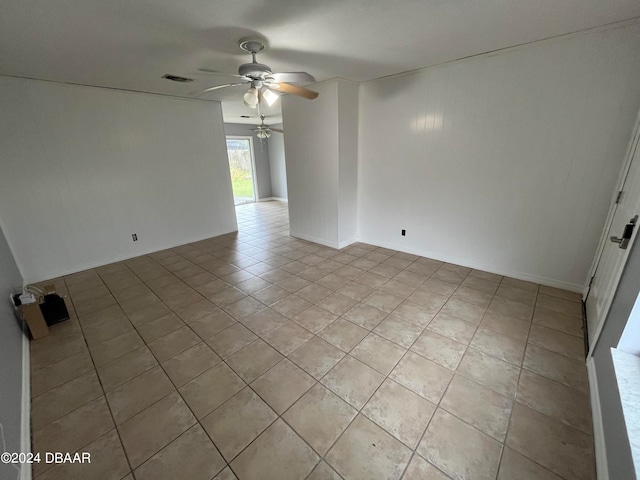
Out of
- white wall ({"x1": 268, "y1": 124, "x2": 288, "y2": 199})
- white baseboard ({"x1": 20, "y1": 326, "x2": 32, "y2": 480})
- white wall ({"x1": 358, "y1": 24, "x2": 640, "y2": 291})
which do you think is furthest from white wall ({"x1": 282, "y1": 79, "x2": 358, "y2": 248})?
white wall ({"x1": 268, "y1": 124, "x2": 288, "y2": 199})

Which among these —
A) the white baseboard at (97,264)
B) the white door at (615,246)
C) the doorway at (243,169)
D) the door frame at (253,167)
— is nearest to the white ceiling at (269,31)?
the white door at (615,246)

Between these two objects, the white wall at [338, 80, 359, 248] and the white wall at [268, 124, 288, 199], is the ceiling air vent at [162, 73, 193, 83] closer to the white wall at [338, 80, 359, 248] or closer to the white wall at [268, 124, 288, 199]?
the white wall at [338, 80, 359, 248]

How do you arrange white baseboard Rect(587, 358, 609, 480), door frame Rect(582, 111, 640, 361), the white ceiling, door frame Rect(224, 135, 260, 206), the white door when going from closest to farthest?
white baseboard Rect(587, 358, 609, 480), the white door, the white ceiling, door frame Rect(582, 111, 640, 361), door frame Rect(224, 135, 260, 206)

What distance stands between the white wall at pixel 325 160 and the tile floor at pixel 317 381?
4.43 ft

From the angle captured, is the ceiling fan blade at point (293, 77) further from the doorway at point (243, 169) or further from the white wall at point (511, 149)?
the doorway at point (243, 169)

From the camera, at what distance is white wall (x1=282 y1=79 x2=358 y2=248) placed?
373 centimetres

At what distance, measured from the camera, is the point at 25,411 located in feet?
5.24

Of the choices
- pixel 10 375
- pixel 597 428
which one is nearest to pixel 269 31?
pixel 10 375

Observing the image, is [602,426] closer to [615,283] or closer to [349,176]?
[615,283]

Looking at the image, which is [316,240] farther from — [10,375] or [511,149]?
[10,375]

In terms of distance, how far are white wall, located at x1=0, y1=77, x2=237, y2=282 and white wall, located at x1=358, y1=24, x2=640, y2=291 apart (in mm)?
2905

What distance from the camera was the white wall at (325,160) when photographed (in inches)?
147

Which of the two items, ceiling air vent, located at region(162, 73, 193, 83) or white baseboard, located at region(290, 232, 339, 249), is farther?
→ white baseboard, located at region(290, 232, 339, 249)

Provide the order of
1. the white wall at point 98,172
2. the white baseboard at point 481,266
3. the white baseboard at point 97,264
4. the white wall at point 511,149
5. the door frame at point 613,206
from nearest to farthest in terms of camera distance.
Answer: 1. the door frame at point 613,206
2. the white wall at point 511,149
3. the white baseboard at point 481,266
4. the white wall at point 98,172
5. the white baseboard at point 97,264
